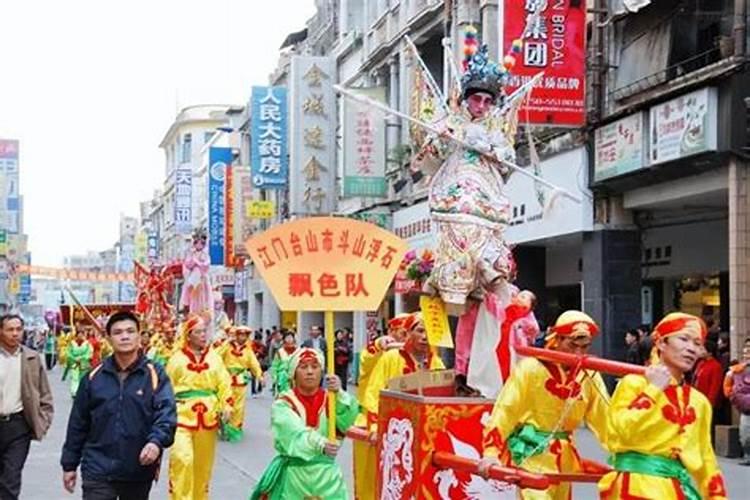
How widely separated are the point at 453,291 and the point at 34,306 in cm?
14336

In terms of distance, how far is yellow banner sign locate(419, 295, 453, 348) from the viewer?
8.98m

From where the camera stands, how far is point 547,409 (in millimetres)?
7746

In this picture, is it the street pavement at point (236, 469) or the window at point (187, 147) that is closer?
the street pavement at point (236, 469)

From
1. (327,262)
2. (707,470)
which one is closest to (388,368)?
(327,262)

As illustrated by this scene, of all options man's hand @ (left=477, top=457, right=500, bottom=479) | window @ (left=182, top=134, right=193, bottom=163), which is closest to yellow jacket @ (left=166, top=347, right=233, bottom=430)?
man's hand @ (left=477, top=457, right=500, bottom=479)

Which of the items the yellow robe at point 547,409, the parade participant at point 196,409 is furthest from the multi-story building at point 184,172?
the yellow robe at point 547,409

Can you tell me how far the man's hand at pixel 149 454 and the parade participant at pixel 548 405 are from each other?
1836mm

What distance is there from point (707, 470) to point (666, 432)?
260 millimetres

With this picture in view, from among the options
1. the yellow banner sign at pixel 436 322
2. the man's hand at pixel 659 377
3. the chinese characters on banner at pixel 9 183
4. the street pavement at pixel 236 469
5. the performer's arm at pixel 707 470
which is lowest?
the street pavement at pixel 236 469

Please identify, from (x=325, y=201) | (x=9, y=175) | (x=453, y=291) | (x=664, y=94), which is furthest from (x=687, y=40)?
(x=9, y=175)

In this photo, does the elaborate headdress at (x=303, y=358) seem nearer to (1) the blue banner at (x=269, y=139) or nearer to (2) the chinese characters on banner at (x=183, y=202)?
(1) the blue banner at (x=269, y=139)

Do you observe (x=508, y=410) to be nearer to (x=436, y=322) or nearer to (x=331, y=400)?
(x=331, y=400)

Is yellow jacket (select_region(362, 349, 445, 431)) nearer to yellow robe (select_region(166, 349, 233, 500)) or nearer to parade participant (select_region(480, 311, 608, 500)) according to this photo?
yellow robe (select_region(166, 349, 233, 500))

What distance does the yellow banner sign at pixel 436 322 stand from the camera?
8977 millimetres
